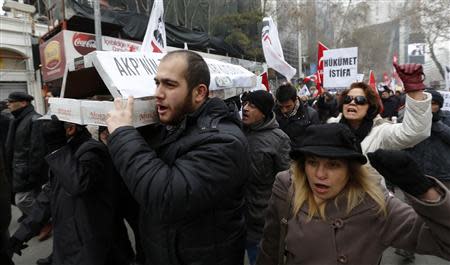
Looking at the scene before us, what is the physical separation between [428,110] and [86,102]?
205 cm

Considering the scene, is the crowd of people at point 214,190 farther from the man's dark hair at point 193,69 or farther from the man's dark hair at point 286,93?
the man's dark hair at point 286,93

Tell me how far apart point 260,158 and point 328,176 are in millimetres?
1452

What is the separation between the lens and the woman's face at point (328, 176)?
1.60 meters

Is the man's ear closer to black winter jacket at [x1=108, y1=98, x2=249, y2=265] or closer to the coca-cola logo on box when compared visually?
black winter jacket at [x1=108, y1=98, x2=249, y2=265]

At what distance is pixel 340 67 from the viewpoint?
266 inches

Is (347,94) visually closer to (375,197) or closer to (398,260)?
(375,197)

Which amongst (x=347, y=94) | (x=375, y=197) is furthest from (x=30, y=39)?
(x=375, y=197)

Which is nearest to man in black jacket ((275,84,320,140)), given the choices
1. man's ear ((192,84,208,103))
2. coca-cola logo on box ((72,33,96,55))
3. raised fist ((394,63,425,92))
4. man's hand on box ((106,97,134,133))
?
raised fist ((394,63,425,92))

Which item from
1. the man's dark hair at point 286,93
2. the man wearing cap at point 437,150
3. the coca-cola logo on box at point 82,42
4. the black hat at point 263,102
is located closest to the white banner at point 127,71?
the black hat at point 263,102

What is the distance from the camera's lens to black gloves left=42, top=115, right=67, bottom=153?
2195mm

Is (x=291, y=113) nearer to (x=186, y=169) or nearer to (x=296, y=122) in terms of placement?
(x=296, y=122)

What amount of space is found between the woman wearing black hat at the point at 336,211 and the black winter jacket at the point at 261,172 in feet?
4.05

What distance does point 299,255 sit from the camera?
1610 mm

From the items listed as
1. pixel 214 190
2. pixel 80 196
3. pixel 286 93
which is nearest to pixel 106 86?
pixel 80 196
